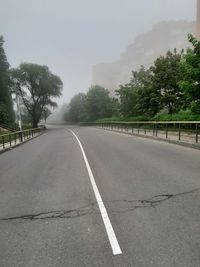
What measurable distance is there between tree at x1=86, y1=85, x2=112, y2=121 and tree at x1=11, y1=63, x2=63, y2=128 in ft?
68.7

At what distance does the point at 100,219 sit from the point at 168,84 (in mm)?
32745

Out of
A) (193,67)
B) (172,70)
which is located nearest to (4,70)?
(172,70)

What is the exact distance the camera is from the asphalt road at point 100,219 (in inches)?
155

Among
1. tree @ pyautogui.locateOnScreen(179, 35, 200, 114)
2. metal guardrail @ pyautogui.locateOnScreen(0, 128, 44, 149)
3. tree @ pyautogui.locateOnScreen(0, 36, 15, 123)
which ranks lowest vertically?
metal guardrail @ pyautogui.locateOnScreen(0, 128, 44, 149)

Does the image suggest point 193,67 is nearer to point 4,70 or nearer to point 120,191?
point 120,191

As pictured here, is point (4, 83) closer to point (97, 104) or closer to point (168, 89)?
point (97, 104)

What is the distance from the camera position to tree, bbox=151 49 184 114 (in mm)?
35281

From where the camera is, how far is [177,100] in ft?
116

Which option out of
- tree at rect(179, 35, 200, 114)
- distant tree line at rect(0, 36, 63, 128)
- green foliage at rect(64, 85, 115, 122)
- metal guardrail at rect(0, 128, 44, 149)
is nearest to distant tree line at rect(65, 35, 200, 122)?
tree at rect(179, 35, 200, 114)

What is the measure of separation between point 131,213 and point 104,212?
52cm

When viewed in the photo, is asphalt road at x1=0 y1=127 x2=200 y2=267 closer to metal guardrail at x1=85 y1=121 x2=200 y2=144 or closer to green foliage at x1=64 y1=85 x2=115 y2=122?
metal guardrail at x1=85 y1=121 x2=200 y2=144

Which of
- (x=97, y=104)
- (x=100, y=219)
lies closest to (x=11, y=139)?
(x=100, y=219)

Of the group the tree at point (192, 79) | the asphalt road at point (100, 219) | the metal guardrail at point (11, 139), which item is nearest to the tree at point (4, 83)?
the metal guardrail at point (11, 139)

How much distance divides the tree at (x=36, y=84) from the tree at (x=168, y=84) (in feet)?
138
